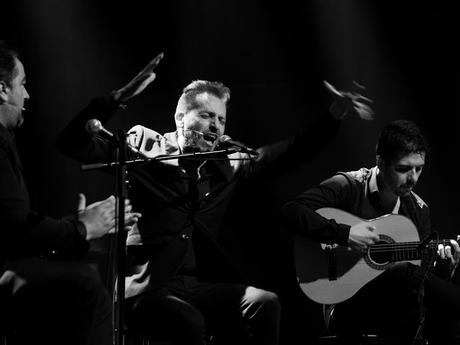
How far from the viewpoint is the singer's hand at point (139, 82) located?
10.2 feet

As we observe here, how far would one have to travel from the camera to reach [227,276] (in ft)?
12.5

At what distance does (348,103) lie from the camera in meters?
3.89

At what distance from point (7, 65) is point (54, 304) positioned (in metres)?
1.12

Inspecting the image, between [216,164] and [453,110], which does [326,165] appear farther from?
[216,164]

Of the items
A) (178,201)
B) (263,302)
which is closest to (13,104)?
(178,201)

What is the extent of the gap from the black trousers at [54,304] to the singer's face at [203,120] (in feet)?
3.89

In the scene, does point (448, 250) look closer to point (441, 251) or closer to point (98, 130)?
point (441, 251)

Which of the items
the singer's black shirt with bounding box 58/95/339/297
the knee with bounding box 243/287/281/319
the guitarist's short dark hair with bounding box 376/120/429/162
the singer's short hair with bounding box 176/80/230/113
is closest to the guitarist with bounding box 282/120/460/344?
the guitarist's short dark hair with bounding box 376/120/429/162

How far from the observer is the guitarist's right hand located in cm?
424

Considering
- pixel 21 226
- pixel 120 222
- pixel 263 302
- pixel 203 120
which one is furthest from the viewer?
pixel 203 120

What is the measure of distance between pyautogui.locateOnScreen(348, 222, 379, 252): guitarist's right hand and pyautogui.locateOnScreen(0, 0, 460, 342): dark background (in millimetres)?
756

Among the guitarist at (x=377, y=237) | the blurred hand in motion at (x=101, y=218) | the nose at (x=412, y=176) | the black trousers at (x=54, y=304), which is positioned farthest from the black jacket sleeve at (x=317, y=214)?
the black trousers at (x=54, y=304)

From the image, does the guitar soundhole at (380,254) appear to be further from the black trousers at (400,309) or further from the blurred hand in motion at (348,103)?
the blurred hand in motion at (348,103)

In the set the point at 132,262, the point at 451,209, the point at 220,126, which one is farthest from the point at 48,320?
the point at 451,209
